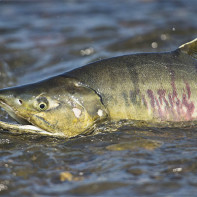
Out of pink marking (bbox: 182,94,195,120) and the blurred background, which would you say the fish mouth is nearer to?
pink marking (bbox: 182,94,195,120)

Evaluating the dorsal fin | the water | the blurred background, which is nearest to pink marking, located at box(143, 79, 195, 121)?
the water

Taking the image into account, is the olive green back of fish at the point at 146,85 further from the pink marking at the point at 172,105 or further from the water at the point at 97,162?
the water at the point at 97,162

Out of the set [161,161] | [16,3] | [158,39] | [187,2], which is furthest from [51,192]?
[16,3]

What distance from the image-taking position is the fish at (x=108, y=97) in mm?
3637

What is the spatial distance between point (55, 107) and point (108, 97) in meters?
0.46

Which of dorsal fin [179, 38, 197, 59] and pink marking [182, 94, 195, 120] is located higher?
dorsal fin [179, 38, 197, 59]

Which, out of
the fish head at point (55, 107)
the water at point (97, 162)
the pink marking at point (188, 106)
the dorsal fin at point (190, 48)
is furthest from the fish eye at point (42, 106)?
the dorsal fin at point (190, 48)

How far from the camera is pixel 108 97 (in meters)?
3.71

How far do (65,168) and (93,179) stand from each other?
30 cm

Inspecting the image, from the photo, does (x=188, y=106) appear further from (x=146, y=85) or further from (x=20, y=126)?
(x=20, y=126)

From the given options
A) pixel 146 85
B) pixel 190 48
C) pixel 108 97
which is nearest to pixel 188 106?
pixel 146 85

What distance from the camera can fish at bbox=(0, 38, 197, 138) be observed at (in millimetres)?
3637

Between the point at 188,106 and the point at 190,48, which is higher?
the point at 190,48

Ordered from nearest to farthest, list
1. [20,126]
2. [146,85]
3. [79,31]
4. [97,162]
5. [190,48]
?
[97,162] → [20,126] → [146,85] → [190,48] → [79,31]
